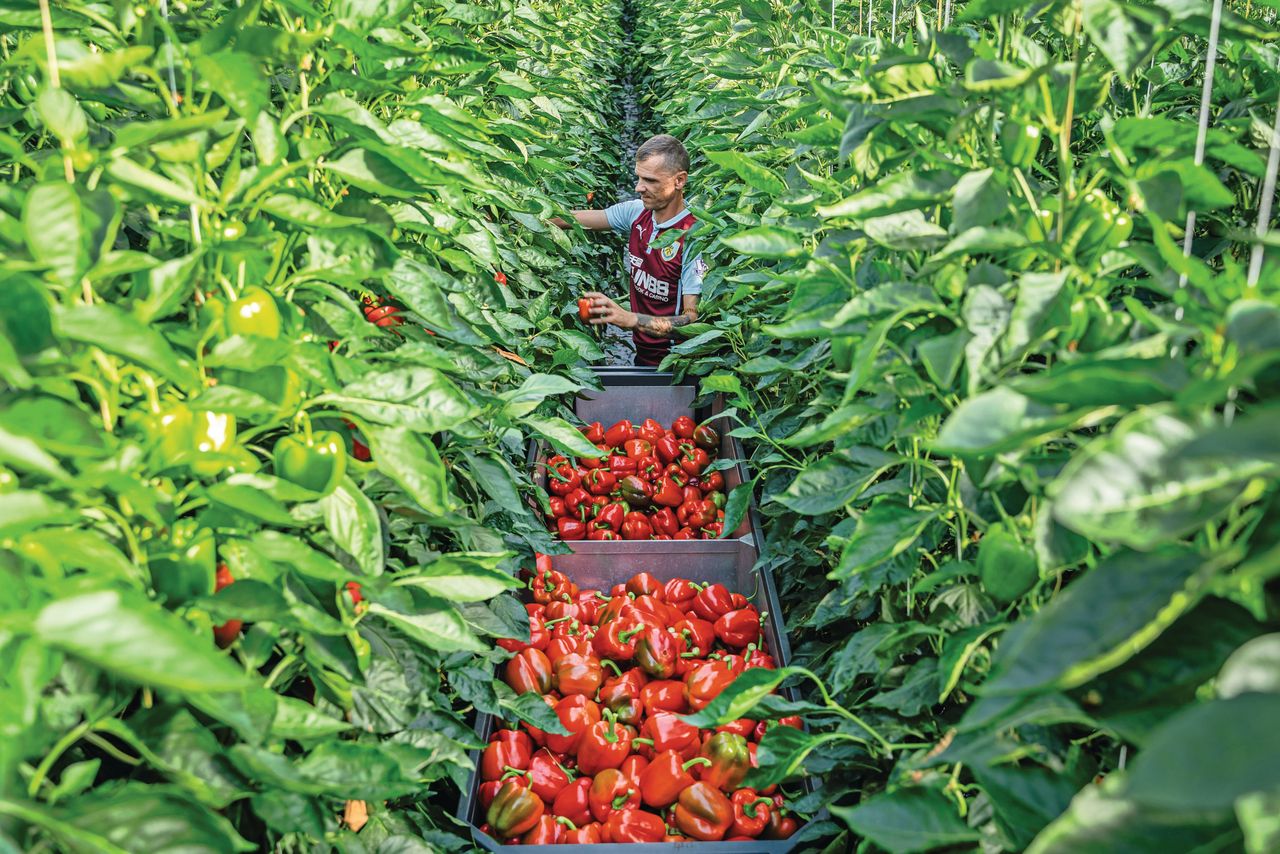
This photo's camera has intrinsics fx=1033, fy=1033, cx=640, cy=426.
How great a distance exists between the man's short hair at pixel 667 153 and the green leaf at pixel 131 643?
13.3ft

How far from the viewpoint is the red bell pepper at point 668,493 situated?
3863 mm

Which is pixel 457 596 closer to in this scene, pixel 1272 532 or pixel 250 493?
pixel 250 493

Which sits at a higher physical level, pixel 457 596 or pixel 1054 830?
pixel 1054 830

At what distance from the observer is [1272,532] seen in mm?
806

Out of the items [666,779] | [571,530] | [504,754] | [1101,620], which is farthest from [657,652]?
[1101,620]

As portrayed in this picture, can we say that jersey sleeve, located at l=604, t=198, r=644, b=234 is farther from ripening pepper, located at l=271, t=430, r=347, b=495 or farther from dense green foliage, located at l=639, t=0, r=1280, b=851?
ripening pepper, located at l=271, t=430, r=347, b=495

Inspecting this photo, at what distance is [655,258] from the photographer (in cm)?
494

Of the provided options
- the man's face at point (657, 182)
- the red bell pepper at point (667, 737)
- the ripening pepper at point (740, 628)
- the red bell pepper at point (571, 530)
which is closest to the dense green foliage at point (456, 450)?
the red bell pepper at point (667, 737)

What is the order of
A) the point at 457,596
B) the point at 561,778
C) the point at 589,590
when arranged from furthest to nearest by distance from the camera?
the point at 589,590
the point at 561,778
the point at 457,596

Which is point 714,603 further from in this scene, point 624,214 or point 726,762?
point 624,214

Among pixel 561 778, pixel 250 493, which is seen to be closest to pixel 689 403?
pixel 561 778

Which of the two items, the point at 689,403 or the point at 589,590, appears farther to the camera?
the point at 689,403

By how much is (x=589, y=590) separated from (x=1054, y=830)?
8.67 feet

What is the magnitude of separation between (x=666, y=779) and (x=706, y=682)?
330 mm
